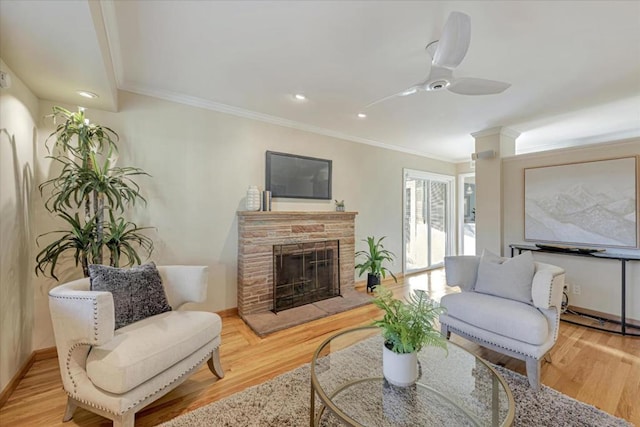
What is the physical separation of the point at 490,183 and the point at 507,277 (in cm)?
228

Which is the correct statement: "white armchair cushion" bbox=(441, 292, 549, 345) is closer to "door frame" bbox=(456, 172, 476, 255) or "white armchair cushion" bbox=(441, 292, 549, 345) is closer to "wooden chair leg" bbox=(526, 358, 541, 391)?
"wooden chair leg" bbox=(526, 358, 541, 391)

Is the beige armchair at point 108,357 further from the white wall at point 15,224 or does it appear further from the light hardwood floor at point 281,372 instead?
the white wall at point 15,224

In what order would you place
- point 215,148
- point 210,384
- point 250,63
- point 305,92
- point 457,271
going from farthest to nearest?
point 215,148
point 305,92
point 457,271
point 250,63
point 210,384

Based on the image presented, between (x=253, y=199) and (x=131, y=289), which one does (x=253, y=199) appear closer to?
(x=253, y=199)

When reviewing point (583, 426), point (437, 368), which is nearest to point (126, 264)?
point (437, 368)

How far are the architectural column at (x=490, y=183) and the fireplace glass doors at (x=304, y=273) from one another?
233 cm

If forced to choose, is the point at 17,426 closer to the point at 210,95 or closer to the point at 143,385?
the point at 143,385

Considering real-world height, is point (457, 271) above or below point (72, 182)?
below

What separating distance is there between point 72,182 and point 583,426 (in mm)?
3775

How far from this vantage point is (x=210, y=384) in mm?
1965

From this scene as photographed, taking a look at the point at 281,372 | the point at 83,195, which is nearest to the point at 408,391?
the point at 281,372

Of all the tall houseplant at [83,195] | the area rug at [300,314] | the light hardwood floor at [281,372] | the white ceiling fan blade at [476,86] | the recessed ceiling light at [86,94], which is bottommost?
the light hardwood floor at [281,372]

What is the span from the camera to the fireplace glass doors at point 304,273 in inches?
132

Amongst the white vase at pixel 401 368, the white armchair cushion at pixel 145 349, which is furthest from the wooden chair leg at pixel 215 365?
the white vase at pixel 401 368
